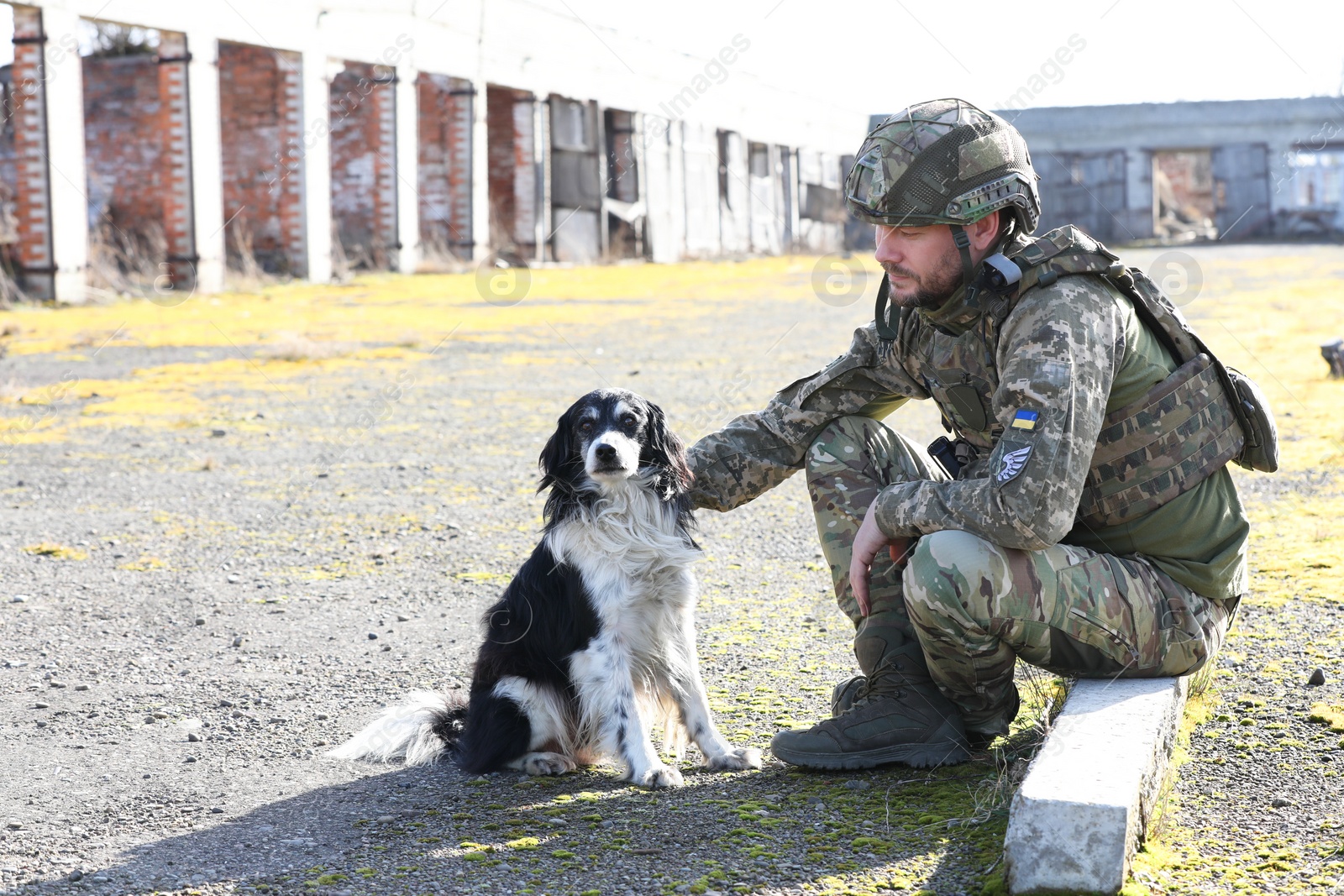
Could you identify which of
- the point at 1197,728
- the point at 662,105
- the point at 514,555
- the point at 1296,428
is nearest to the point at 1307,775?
the point at 1197,728

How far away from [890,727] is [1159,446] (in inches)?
37.0

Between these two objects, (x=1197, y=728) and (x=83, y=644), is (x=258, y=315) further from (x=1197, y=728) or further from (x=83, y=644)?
(x=1197, y=728)

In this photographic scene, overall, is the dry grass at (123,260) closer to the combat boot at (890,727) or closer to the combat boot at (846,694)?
the combat boot at (846,694)

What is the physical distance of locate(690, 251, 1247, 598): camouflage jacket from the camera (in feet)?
9.27

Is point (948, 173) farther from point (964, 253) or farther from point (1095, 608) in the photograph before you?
point (1095, 608)

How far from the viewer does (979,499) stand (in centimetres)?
289

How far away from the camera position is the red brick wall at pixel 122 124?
2167 cm

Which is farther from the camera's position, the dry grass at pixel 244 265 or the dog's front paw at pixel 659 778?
the dry grass at pixel 244 265

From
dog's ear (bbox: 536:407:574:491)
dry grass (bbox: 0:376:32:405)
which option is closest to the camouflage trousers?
dog's ear (bbox: 536:407:574:491)

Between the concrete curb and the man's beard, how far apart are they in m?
1.03

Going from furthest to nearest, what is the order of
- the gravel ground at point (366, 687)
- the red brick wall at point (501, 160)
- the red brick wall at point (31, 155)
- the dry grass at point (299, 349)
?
the red brick wall at point (501, 160)
the red brick wall at point (31, 155)
the dry grass at point (299, 349)
the gravel ground at point (366, 687)

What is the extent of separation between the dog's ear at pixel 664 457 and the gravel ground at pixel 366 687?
28.8 inches

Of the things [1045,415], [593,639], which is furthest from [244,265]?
[1045,415]

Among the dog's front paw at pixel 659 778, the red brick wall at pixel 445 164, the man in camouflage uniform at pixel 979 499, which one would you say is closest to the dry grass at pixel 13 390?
the dog's front paw at pixel 659 778
